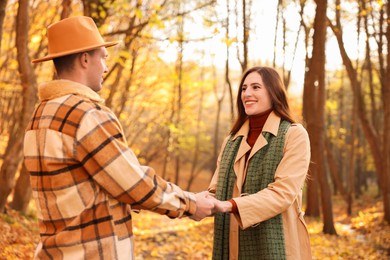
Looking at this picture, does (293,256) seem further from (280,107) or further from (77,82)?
(77,82)

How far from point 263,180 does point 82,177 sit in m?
1.48

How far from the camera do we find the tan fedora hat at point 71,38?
8.61ft

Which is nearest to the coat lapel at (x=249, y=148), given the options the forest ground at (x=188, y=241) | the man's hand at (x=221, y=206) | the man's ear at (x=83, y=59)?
the man's hand at (x=221, y=206)

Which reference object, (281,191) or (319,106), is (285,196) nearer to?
(281,191)

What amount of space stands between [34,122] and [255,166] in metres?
1.67

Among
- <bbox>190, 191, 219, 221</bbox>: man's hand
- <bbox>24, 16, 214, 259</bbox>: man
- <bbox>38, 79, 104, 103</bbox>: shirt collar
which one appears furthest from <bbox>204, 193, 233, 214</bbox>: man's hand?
<bbox>38, 79, 104, 103</bbox>: shirt collar

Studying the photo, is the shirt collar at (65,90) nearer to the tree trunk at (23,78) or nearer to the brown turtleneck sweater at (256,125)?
the brown turtleneck sweater at (256,125)

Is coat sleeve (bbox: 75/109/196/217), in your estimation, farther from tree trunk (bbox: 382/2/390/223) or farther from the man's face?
tree trunk (bbox: 382/2/390/223)

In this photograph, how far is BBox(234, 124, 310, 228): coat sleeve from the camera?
3.28 metres

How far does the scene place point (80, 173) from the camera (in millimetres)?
2477

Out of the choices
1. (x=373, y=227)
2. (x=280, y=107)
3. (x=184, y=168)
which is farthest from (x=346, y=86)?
(x=280, y=107)

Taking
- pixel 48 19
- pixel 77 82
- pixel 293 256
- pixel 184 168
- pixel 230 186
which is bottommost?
pixel 184 168

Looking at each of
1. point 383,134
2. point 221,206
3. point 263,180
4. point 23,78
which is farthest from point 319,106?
point 221,206

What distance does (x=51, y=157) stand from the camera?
2.45m
